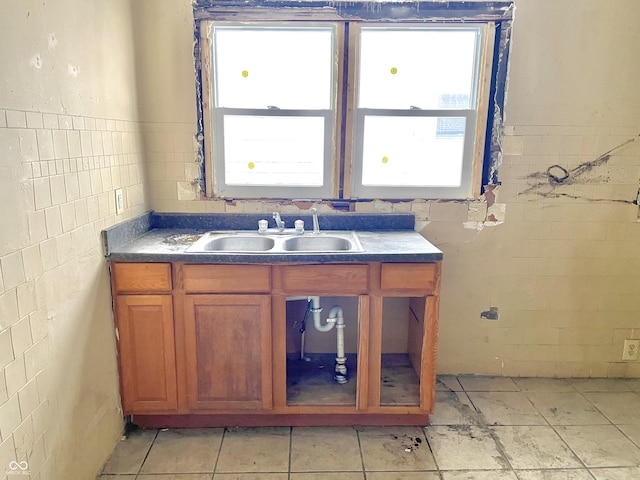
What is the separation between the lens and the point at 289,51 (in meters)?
2.70

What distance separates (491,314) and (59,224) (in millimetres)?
2425

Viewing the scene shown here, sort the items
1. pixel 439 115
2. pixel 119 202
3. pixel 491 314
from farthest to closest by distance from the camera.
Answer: pixel 491 314, pixel 439 115, pixel 119 202

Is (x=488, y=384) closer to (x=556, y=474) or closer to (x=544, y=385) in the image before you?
(x=544, y=385)

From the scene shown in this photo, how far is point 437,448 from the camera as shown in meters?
Answer: 2.33

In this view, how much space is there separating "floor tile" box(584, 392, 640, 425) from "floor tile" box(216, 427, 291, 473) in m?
1.78

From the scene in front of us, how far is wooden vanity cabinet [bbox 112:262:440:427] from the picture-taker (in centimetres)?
231

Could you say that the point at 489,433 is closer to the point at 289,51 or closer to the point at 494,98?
the point at 494,98

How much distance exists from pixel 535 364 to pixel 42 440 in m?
2.71

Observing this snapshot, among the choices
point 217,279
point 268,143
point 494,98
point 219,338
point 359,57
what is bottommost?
point 219,338

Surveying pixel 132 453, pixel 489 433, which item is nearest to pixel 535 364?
pixel 489 433

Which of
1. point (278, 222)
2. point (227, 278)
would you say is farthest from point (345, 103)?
point (227, 278)

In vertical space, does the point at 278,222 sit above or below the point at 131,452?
above

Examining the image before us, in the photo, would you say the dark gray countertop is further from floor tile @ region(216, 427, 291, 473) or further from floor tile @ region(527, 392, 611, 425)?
floor tile @ region(527, 392, 611, 425)

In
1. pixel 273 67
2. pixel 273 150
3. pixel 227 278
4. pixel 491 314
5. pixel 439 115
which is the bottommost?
pixel 491 314
